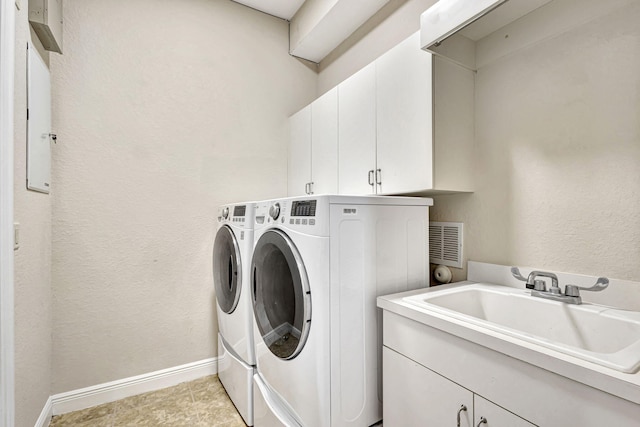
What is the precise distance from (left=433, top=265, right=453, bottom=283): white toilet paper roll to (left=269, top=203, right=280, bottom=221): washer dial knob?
1.02m

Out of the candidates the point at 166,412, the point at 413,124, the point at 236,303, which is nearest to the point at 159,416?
the point at 166,412

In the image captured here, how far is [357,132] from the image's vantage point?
73.7 inches

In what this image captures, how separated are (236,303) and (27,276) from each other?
38.6 inches

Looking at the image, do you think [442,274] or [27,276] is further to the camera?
[442,274]

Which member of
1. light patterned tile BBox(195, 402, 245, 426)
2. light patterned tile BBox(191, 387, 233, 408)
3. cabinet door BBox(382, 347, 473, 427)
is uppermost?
cabinet door BBox(382, 347, 473, 427)

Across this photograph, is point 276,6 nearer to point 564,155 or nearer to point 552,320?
point 564,155

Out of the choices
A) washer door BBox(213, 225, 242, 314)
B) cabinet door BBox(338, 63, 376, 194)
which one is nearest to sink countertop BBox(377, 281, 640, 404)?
cabinet door BBox(338, 63, 376, 194)

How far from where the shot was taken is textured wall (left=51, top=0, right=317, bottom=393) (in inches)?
75.0

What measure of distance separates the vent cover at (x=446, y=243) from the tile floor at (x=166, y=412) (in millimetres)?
1516

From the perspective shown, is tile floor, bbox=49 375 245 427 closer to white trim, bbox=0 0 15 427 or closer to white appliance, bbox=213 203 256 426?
white appliance, bbox=213 203 256 426

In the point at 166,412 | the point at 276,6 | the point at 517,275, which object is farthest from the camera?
the point at 276,6

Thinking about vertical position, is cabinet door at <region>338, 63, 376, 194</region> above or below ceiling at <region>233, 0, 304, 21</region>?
below

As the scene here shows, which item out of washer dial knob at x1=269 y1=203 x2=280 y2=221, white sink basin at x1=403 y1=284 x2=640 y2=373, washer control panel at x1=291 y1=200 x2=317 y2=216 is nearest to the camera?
white sink basin at x1=403 y1=284 x2=640 y2=373

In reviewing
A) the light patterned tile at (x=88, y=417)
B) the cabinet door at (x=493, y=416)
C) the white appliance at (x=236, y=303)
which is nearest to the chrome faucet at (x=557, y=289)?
the cabinet door at (x=493, y=416)
